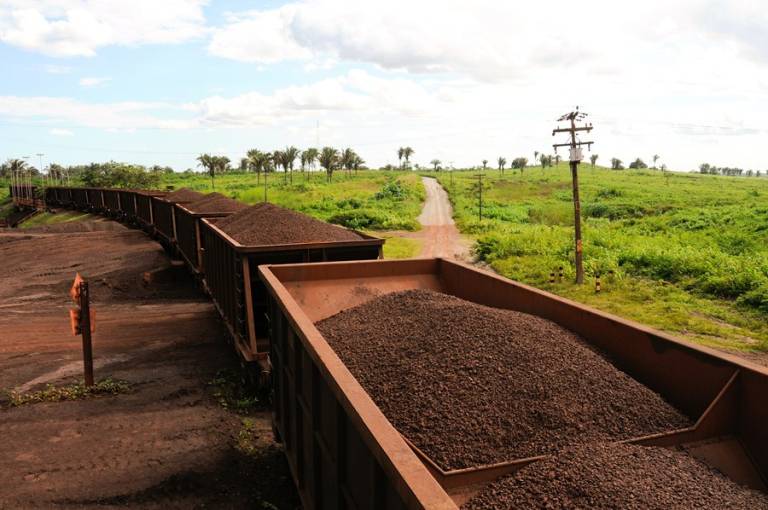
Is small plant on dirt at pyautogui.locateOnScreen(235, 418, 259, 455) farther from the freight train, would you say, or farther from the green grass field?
the green grass field

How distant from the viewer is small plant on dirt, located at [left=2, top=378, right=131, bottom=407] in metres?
8.69

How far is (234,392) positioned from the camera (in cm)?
875

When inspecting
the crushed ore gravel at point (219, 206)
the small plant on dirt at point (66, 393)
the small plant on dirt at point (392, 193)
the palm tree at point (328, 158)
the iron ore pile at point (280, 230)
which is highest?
the palm tree at point (328, 158)

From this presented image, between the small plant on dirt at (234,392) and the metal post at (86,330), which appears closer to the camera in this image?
the small plant on dirt at (234,392)

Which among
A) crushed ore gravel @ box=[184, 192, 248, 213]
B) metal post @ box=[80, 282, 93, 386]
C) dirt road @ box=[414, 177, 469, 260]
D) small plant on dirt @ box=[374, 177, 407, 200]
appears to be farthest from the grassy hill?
metal post @ box=[80, 282, 93, 386]

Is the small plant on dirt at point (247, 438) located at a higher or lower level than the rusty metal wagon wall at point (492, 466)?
lower

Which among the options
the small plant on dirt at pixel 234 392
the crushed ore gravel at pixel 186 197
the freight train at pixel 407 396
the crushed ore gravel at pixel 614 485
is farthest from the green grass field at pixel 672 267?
the crushed ore gravel at pixel 186 197

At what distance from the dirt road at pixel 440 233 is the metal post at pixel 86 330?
60.1ft

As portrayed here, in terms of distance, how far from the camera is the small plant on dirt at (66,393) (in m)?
8.69

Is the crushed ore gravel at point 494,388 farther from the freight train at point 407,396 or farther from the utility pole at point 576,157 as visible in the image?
the utility pole at point 576,157

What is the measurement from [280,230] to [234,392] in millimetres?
2590

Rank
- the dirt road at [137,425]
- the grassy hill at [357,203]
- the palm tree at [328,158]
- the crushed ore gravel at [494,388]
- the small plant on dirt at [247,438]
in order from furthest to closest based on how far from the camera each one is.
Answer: the palm tree at [328,158] → the grassy hill at [357,203] → the small plant on dirt at [247,438] → the dirt road at [137,425] → the crushed ore gravel at [494,388]

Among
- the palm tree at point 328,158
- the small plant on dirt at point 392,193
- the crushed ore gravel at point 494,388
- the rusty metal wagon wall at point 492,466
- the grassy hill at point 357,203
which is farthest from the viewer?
the palm tree at point 328,158

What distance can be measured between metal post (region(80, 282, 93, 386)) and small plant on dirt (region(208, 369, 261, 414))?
1.88m
